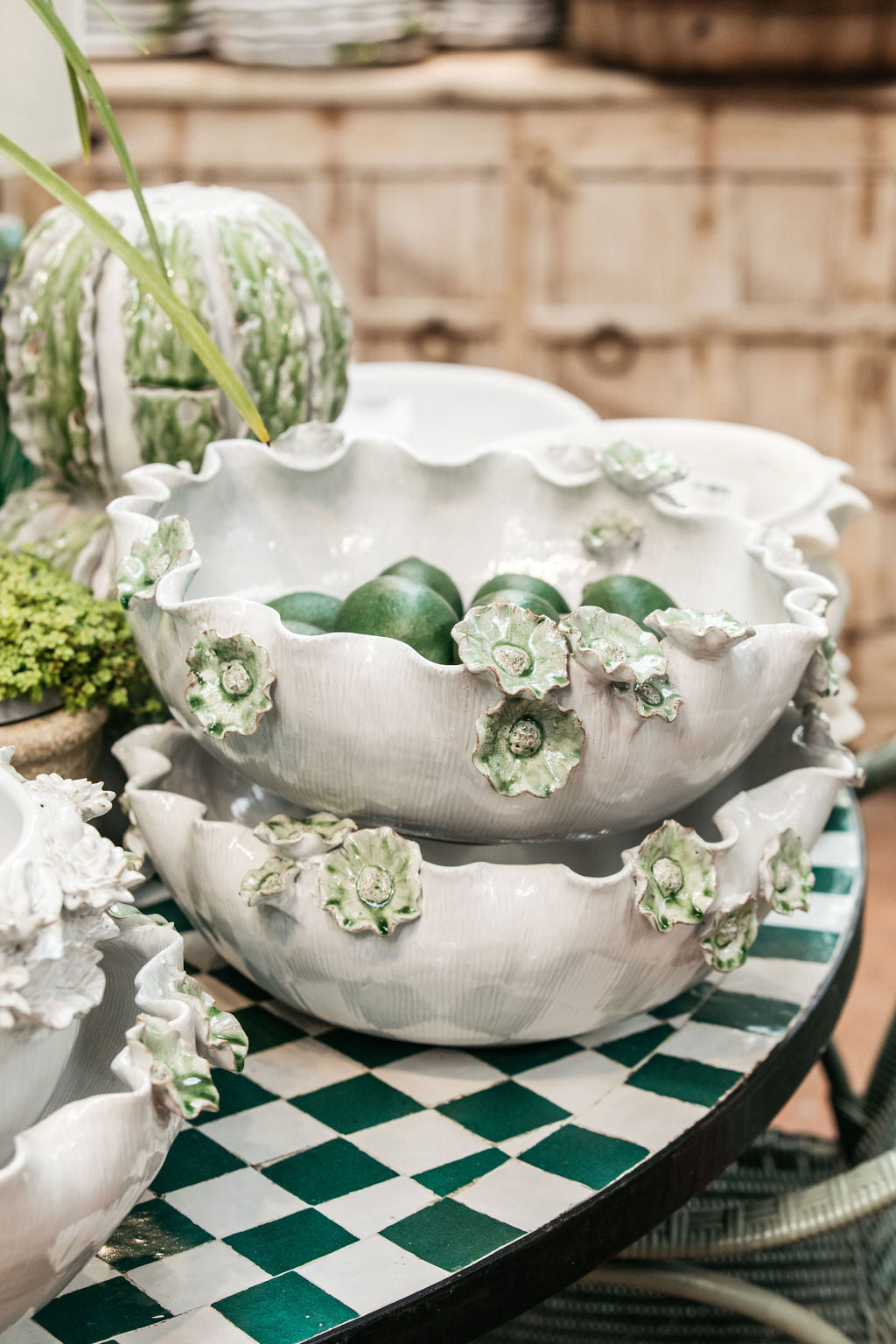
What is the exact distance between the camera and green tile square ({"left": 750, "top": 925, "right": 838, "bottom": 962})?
762 millimetres

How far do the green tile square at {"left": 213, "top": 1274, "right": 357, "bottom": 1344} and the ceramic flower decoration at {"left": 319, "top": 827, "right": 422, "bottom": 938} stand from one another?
15 cm

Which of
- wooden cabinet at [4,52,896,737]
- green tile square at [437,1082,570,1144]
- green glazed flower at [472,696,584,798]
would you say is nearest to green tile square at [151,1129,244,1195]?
green tile square at [437,1082,570,1144]

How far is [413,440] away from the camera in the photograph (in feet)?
4.98

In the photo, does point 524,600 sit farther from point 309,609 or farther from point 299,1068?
point 299,1068

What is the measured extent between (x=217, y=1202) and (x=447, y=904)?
0.52 feet

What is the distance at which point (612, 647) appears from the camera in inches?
21.7

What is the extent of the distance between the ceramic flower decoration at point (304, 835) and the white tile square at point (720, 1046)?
0.21 m

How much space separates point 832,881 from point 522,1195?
38 centimetres

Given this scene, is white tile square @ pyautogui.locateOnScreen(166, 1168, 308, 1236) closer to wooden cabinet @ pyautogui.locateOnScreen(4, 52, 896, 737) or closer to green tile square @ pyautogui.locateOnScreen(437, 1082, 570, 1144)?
green tile square @ pyautogui.locateOnScreen(437, 1082, 570, 1144)

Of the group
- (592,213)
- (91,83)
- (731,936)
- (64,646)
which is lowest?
(731,936)

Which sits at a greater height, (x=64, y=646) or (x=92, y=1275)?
(x=64, y=646)

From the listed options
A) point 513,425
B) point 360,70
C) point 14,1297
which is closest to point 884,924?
point 513,425

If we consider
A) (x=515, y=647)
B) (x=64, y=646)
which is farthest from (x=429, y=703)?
(x=64, y=646)

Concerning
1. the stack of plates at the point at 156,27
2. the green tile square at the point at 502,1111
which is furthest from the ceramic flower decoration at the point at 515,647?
the stack of plates at the point at 156,27
